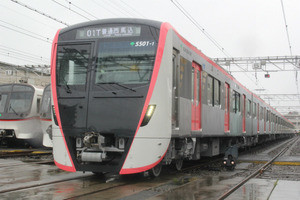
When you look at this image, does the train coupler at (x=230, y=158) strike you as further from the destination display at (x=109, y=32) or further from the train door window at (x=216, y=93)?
the destination display at (x=109, y=32)

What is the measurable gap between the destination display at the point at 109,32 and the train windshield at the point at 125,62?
0.18 m

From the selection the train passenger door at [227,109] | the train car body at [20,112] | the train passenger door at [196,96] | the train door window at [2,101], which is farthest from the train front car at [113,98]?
the train door window at [2,101]

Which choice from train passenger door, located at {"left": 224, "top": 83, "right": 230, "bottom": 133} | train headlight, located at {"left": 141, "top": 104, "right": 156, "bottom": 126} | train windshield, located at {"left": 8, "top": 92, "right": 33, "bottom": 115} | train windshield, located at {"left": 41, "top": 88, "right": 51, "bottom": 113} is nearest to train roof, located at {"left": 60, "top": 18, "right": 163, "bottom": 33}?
train headlight, located at {"left": 141, "top": 104, "right": 156, "bottom": 126}

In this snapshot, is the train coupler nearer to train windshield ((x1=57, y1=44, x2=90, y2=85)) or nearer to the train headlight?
the train headlight

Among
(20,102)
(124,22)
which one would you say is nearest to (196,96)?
(124,22)

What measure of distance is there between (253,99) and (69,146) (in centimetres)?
1585

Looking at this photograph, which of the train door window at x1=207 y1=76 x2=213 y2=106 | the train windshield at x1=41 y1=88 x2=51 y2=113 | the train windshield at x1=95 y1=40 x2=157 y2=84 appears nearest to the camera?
the train windshield at x1=95 y1=40 x2=157 y2=84

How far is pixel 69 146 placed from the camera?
7.73 meters

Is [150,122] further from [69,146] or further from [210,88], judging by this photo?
[210,88]

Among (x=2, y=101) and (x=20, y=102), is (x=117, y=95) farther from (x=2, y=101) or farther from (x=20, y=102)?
(x=2, y=101)

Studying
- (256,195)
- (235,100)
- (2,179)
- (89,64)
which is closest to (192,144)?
(256,195)

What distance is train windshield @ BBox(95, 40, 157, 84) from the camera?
7539mm

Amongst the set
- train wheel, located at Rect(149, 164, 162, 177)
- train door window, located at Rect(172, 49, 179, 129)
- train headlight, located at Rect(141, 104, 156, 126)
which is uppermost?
train door window, located at Rect(172, 49, 179, 129)

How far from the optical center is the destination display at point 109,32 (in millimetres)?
7836
